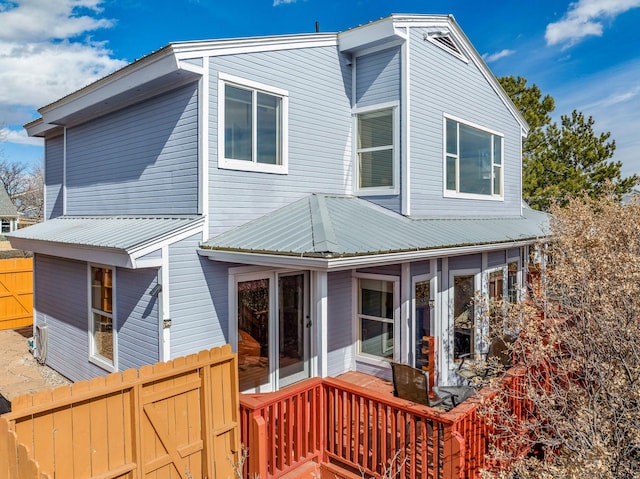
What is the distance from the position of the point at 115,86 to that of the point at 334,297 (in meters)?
5.69

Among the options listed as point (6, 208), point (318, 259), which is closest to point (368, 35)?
point (318, 259)

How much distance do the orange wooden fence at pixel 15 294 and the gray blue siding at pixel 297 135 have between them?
1171 centimetres

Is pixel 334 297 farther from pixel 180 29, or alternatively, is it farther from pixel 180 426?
pixel 180 29

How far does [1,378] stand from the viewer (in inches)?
335

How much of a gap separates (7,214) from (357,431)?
3841 cm

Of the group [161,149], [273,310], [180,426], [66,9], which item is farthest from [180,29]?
[180,426]

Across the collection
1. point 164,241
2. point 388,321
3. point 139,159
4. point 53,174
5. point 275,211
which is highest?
point 53,174

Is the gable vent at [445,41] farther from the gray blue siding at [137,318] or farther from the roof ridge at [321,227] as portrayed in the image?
the gray blue siding at [137,318]

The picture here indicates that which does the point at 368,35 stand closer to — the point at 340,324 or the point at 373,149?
the point at 373,149

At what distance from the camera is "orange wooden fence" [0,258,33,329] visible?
13.9 metres

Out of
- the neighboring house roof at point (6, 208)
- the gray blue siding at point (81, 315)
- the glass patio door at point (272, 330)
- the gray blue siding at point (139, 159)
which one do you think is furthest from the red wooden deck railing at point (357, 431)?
the neighboring house roof at point (6, 208)

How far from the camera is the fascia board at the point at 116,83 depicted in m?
6.21

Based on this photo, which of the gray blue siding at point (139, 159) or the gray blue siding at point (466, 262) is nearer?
the gray blue siding at point (139, 159)

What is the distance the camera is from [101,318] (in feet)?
24.4
